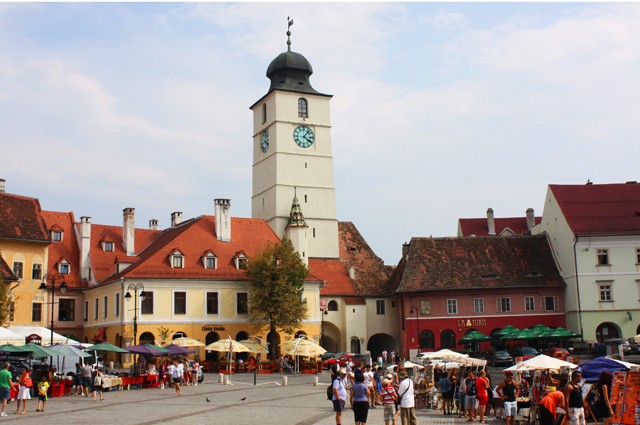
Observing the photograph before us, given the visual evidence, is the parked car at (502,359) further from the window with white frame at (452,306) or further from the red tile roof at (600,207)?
the red tile roof at (600,207)

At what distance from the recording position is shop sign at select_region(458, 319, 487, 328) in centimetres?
6450

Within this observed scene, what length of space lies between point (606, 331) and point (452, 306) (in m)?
11.9

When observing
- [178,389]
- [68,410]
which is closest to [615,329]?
[178,389]

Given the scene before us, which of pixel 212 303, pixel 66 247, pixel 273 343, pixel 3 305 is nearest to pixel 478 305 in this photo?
pixel 273 343

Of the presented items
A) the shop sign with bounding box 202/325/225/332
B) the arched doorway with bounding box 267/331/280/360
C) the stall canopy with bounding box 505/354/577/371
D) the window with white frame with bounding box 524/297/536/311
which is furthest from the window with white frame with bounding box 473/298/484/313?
the stall canopy with bounding box 505/354/577/371

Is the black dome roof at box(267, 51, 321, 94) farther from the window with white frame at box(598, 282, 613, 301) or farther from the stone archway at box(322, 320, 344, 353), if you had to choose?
the window with white frame at box(598, 282, 613, 301)

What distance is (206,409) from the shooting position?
1111 inches

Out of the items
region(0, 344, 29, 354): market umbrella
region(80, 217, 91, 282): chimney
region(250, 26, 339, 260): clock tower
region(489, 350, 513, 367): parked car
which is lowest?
region(489, 350, 513, 367): parked car

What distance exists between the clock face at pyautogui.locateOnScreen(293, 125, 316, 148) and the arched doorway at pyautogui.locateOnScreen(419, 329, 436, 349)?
22.9 meters

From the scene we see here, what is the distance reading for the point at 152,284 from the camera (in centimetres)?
5712

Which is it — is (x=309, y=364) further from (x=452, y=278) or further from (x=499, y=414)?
(x=499, y=414)

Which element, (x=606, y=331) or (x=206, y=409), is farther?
(x=606, y=331)

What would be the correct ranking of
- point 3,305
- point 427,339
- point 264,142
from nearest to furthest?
point 3,305 < point 427,339 < point 264,142

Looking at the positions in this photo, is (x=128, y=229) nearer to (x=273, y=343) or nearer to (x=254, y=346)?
(x=273, y=343)
